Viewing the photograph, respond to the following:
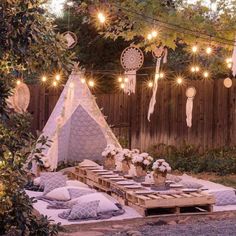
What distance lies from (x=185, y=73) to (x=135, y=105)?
5.71ft

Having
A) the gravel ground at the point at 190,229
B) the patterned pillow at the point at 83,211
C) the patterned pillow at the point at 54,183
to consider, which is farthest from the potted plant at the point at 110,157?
the gravel ground at the point at 190,229

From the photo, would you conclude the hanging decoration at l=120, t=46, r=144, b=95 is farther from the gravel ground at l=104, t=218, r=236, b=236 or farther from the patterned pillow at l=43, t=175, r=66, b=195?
the gravel ground at l=104, t=218, r=236, b=236

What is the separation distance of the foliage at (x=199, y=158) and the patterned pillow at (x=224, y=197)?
3.28 m

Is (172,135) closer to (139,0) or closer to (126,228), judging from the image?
(139,0)

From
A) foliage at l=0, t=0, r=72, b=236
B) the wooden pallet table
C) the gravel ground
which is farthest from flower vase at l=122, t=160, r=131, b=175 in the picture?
foliage at l=0, t=0, r=72, b=236

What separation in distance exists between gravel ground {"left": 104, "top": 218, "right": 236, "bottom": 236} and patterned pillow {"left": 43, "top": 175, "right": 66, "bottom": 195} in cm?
227

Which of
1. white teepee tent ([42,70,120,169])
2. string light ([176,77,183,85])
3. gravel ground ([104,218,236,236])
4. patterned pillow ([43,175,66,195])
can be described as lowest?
gravel ground ([104,218,236,236])

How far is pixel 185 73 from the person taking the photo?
14.7 m

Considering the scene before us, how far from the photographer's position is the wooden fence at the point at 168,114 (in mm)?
12477

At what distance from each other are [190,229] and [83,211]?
52.2 inches

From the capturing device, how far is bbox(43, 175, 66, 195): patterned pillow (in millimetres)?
8344

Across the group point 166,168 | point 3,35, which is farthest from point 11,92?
point 166,168

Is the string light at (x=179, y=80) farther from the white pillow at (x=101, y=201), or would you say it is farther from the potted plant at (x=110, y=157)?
the white pillow at (x=101, y=201)

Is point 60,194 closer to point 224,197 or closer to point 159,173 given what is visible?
point 159,173
